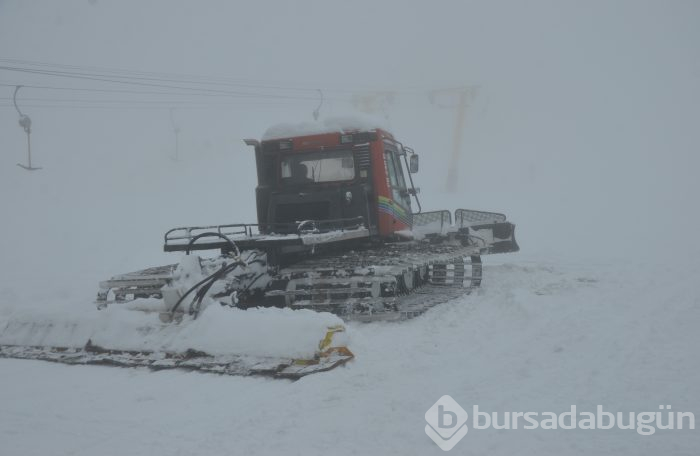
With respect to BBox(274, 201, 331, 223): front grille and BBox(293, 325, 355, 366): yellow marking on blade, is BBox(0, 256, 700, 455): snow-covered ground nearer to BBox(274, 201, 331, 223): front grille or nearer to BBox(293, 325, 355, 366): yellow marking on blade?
BBox(293, 325, 355, 366): yellow marking on blade

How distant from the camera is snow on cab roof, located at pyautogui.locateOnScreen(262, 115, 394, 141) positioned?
8.48m

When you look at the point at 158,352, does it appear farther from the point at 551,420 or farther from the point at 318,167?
the point at 318,167

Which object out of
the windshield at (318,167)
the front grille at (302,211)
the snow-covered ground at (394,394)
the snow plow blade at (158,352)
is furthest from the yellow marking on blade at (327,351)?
the windshield at (318,167)

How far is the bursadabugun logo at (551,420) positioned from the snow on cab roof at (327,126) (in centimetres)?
556

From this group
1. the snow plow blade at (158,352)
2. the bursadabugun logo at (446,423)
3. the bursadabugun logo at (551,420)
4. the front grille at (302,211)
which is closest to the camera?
the bursadabugun logo at (446,423)

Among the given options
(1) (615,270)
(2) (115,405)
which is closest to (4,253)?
(2) (115,405)

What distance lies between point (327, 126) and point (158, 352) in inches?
183

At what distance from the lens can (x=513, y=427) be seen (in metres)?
3.37

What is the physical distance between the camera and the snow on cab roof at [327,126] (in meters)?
8.48

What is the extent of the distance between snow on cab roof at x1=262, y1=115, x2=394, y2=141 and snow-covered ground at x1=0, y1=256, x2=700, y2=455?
347cm

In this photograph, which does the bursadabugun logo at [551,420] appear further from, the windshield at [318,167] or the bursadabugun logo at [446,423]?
the windshield at [318,167]

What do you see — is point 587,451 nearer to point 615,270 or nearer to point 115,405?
point 115,405

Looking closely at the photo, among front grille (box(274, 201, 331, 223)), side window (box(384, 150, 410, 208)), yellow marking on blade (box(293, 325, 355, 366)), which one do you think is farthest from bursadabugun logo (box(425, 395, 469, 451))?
side window (box(384, 150, 410, 208))

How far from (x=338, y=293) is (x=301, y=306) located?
0.58 metres
